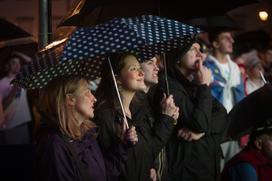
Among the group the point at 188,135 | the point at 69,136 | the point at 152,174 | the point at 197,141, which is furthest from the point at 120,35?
the point at 197,141

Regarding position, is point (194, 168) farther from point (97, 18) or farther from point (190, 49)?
point (97, 18)

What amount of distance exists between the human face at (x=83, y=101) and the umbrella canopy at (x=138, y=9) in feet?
2.75

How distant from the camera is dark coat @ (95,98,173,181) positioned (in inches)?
231

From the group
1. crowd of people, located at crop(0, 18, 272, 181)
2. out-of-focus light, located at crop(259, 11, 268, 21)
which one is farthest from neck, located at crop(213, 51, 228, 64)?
out-of-focus light, located at crop(259, 11, 268, 21)

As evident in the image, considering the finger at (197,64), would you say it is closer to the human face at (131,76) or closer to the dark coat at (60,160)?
the human face at (131,76)

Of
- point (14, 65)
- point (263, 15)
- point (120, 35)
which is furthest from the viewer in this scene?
point (263, 15)

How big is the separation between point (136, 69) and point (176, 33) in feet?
1.54

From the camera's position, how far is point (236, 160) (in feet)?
21.4

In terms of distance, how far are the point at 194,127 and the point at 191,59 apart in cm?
72

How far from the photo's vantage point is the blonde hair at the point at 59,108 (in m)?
5.18

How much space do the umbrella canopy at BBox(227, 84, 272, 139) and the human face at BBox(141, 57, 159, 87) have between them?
826mm

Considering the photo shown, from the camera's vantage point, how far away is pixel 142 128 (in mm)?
6172

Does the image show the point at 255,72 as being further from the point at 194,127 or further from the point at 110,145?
the point at 110,145

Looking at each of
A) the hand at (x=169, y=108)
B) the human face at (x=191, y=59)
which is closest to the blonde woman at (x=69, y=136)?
the hand at (x=169, y=108)
